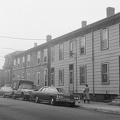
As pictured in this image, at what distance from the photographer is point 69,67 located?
91.8 feet

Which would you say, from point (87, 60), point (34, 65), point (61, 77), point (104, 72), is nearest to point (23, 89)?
point (61, 77)

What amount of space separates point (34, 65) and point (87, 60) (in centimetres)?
1389

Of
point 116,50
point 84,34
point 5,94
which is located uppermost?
point 84,34

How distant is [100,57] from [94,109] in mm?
7181

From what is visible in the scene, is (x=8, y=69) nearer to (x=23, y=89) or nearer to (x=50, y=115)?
(x=23, y=89)

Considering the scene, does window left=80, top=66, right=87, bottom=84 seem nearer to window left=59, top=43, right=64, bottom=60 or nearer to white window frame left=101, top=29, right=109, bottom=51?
white window frame left=101, top=29, right=109, bottom=51

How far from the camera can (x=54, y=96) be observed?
1991 cm

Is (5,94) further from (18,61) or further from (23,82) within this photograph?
(18,61)

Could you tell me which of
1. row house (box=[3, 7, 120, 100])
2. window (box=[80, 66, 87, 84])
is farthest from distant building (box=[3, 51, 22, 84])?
window (box=[80, 66, 87, 84])

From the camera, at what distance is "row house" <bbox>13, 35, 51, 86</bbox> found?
34.1 metres

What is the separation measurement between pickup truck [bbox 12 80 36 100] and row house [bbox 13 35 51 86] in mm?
Result: 4973

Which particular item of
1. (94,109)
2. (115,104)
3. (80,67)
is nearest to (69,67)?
(80,67)

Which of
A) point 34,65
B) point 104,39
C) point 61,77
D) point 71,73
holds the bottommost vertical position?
point 61,77

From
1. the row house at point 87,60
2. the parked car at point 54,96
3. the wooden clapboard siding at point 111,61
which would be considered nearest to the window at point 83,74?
the row house at point 87,60
